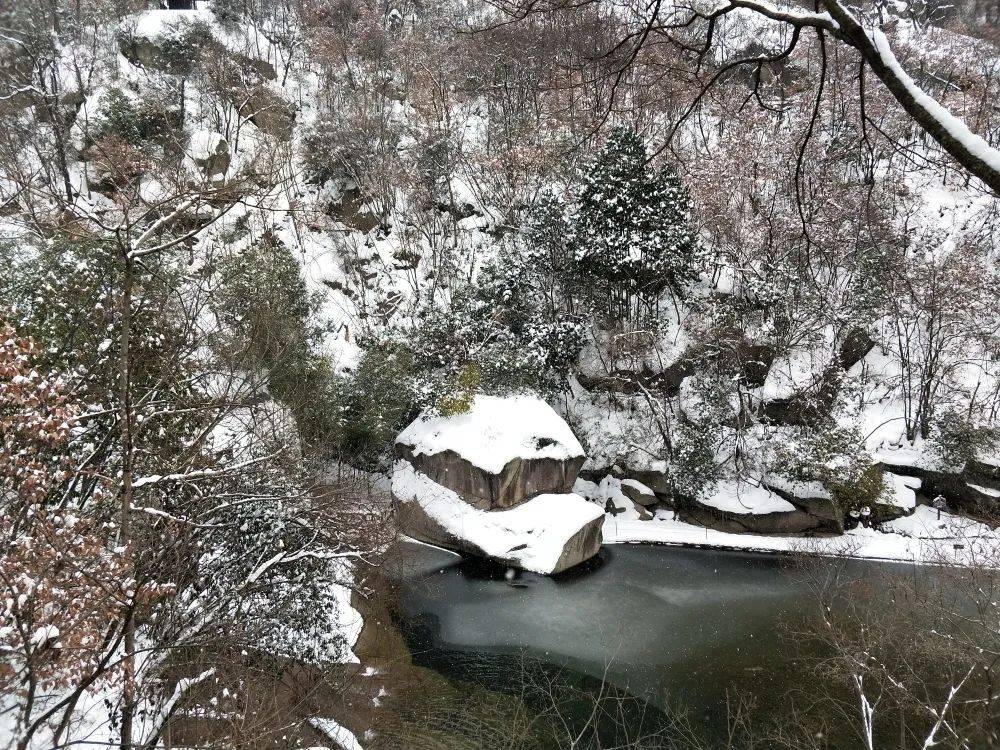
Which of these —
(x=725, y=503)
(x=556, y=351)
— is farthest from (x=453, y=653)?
(x=556, y=351)

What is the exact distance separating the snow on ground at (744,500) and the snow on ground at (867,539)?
26.2 inches

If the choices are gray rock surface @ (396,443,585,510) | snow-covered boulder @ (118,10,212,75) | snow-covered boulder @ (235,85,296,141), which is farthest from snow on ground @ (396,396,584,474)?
snow-covered boulder @ (118,10,212,75)

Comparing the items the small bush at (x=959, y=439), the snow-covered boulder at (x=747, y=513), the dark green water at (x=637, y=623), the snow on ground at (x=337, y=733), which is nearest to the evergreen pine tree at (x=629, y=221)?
the snow-covered boulder at (x=747, y=513)

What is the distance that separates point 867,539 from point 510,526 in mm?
8879

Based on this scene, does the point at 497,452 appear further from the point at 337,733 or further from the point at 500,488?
the point at 337,733

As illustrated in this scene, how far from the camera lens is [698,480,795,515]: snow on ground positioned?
14.7m

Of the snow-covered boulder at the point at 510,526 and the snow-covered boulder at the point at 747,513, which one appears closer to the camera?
the snow-covered boulder at the point at 510,526

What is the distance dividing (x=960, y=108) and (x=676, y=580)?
1688cm

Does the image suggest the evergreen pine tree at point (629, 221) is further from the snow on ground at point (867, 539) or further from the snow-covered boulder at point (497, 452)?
the snow on ground at point (867, 539)

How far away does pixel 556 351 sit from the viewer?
698 inches

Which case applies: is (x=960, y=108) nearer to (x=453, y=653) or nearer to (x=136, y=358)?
(x=453, y=653)

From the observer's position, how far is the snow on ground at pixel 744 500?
579 inches

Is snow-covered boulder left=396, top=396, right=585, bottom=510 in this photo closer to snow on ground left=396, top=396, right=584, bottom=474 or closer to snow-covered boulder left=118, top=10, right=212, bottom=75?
→ snow on ground left=396, top=396, right=584, bottom=474

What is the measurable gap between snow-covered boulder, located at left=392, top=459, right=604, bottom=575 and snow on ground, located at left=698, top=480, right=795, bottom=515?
11.3 ft
